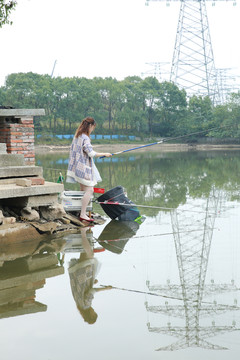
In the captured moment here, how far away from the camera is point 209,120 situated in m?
71.0

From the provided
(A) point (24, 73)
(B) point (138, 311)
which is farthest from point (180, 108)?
(B) point (138, 311)

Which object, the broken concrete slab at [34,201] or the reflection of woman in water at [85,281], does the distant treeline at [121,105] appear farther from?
the reflection of woman in water at [85,281]

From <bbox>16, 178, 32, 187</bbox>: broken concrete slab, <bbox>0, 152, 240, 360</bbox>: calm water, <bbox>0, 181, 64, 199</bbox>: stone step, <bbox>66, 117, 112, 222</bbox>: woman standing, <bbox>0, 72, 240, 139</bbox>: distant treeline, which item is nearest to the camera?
<bbox>0, 152, 240, 360</bbox>: calm water

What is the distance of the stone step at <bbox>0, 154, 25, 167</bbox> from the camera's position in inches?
320

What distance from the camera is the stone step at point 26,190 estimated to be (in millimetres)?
7355

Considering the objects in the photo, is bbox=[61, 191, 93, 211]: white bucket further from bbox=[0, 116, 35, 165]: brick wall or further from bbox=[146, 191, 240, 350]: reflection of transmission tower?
bbox=[146, 191, 240, 350]: reflection of transmission tower

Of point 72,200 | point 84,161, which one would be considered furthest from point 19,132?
point 72,200

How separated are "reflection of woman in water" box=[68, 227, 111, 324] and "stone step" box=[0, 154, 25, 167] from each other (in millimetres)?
2108

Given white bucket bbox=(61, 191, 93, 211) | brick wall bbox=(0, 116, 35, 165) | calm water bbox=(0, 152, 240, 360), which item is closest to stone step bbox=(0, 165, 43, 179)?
white bucket bbox=(61, 191, 93, 211)

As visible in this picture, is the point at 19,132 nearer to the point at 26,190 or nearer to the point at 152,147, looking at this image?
the point at 26,190

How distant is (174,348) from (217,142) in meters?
56.9

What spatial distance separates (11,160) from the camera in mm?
8227

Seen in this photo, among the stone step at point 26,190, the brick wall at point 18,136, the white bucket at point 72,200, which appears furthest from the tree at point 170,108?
the stone step at point 26,190

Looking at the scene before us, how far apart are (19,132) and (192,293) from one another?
17.0 feet
